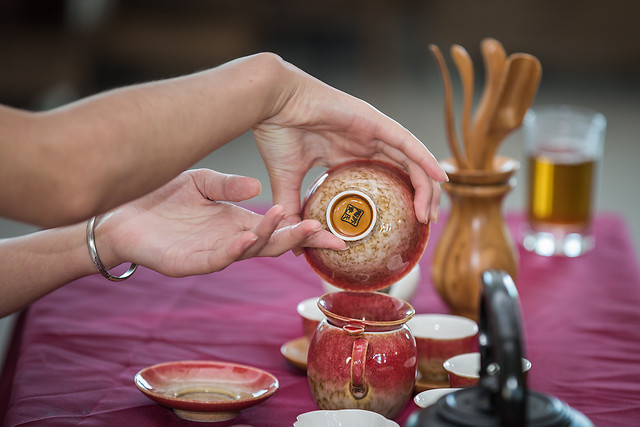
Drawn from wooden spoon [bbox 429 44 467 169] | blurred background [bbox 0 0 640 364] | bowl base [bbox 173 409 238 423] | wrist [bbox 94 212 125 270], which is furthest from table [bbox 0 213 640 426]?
blurred background [bbox 0 0 640 364]

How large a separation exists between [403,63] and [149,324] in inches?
233

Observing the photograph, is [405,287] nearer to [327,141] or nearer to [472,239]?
[472,239]

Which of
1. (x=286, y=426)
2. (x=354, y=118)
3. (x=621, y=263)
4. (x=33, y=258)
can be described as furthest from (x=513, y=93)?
(x=33, y=258)

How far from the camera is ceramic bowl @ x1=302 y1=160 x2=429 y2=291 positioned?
0.98 m

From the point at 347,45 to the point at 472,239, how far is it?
5967 mm

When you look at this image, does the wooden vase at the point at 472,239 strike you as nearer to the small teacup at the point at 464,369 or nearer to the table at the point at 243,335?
the table at the point at 243,335

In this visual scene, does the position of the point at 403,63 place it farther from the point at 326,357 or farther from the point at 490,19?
the point at 326,357

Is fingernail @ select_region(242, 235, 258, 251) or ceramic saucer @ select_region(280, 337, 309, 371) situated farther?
ceramic saucer @ select_region(280, 337, 309, 371)

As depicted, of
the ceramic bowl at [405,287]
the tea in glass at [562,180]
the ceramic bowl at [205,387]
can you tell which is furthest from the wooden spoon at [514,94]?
the ceramic bowl at [205,387]

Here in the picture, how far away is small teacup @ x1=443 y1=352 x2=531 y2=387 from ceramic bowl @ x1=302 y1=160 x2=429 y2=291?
0.42 feet

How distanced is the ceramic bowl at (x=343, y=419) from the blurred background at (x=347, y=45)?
3.92 m

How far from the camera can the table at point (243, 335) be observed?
1.02m

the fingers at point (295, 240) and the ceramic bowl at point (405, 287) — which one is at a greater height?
the fingers at point (295, 240)

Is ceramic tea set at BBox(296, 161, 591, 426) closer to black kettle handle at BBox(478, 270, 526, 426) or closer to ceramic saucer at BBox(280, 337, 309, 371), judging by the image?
ceramic saucer at BBox(280, 337, 309, 371)
